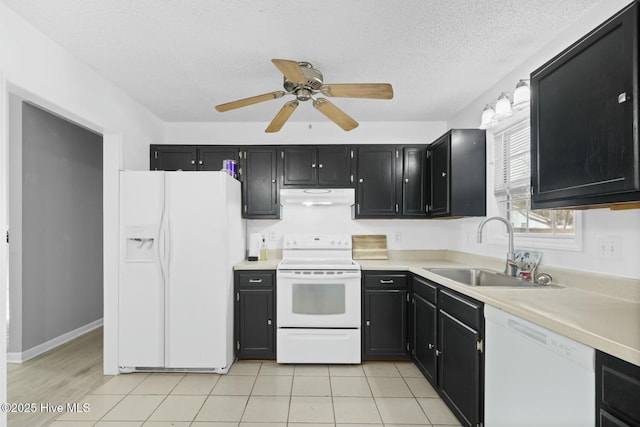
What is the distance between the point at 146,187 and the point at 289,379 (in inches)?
81.5

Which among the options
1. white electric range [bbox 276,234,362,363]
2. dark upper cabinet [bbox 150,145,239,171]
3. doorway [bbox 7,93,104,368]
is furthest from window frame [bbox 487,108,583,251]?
doorway [bbox 7,93,104,368]

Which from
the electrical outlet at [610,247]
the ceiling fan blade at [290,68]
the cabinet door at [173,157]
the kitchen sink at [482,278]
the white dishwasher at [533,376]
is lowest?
the white dishwasher at [533,376]

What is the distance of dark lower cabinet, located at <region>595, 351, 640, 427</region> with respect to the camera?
3.31 ft

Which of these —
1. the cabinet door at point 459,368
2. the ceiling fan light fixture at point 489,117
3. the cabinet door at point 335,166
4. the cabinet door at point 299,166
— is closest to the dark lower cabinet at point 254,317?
the cabinet door at point 299,166

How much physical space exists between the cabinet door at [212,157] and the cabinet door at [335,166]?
3.11 feet

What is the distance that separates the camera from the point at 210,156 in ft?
11.9

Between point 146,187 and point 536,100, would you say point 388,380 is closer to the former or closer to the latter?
point 536,100

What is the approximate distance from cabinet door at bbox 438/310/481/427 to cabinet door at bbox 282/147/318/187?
1921 mm

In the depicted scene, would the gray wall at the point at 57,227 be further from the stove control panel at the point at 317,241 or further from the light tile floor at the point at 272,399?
the stove control panel at the point at 317,241

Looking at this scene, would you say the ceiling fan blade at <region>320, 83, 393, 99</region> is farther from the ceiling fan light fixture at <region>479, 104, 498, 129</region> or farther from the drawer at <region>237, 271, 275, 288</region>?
the drawer at <region>237, 271, 275, 288</region>

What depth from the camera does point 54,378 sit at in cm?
281

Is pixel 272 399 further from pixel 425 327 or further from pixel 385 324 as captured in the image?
pixel 425 327

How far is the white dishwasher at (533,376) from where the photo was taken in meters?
1.20

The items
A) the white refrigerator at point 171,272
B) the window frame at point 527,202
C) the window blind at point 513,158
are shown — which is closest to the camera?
the window frame at point 527,202
